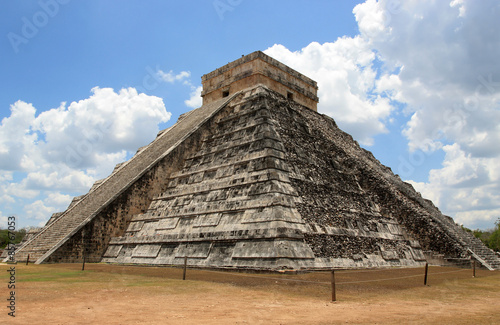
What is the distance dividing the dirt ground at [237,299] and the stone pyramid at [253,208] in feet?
3.75

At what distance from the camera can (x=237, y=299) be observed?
6.29m

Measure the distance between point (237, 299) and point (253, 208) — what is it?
4.37 metres

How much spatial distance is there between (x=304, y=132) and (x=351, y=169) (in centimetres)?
252

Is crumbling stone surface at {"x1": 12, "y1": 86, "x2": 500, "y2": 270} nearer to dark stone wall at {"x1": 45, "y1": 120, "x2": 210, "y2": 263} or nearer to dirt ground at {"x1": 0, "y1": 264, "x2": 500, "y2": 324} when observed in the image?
dark stone wall at {"x1": 45, "y1": 120, "x2": 210, "y2": 263}

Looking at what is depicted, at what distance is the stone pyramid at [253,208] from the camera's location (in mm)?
10221

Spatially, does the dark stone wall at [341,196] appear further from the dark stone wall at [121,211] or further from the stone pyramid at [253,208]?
the dark stone wall at [121,211]

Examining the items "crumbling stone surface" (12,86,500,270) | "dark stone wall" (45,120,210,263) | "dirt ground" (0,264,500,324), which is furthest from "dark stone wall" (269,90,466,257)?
"dark stone wall" (45,120,210,263)

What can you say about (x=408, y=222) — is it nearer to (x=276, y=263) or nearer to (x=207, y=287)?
(x=276, y=263)

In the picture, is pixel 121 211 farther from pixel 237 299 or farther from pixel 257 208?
pixel 237 299

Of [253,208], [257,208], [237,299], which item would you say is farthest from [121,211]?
[237,299]

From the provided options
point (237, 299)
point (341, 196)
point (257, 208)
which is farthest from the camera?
point (341, 196)

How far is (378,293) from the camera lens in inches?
292

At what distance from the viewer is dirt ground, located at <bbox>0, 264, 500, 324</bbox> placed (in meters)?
4.91

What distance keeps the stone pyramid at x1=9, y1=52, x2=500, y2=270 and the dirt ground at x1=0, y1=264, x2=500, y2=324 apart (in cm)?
114
